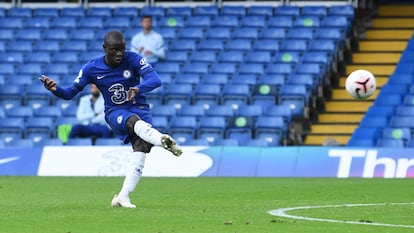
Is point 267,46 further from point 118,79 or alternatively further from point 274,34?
point 118,79

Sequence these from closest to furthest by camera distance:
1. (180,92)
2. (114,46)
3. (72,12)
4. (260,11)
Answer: (114,46) < (180,92) < (260,11) < (72,12)

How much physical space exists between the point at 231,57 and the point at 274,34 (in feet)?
4.76

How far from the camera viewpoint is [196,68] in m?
29.4

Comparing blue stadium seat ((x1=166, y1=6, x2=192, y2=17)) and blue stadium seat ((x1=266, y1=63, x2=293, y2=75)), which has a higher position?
blue stadium seat ((x1=166, y1=6, x2=192, y2=17))

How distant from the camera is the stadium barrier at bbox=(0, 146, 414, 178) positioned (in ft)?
75.3

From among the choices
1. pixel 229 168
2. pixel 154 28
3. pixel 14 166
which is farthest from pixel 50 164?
pixel 154 28

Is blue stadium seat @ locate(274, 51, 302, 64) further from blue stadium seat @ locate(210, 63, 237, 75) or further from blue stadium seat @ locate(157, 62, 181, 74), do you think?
blue stadium seat @ locate(157, 62, 181, 74)

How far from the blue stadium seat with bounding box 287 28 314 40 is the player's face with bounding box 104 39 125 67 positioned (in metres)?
16.0

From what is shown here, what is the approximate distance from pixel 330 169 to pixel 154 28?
9898 millimetres

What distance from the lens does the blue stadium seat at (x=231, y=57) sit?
29484 mm

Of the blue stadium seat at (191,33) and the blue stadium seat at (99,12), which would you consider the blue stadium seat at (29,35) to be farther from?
the blue stadium seat at (191,33)

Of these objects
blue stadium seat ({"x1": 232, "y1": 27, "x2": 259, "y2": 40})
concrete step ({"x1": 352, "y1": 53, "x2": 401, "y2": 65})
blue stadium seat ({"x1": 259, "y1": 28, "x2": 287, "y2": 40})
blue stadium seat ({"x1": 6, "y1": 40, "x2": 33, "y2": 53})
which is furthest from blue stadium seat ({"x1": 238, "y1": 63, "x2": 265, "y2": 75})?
blue stadium seat ({"x1": 6, "y1": 40, "x2": 33, "y2": 53})

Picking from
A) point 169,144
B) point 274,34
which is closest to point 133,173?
point 169,144

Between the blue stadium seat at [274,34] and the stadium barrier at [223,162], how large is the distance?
6821mm
